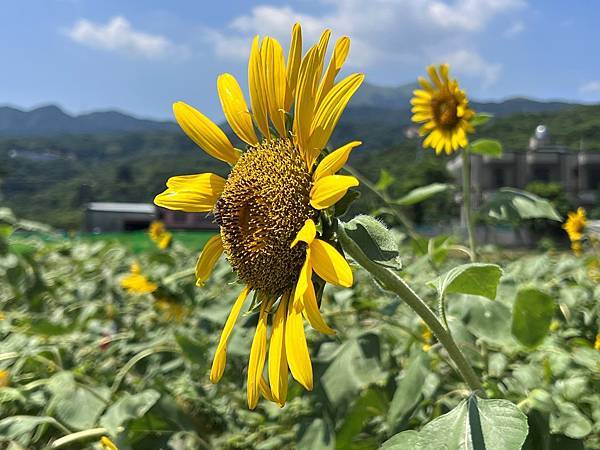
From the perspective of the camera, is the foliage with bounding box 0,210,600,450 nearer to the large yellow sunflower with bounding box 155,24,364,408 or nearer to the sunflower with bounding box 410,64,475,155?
the large yellow sunflower with bounding box 155,24,364,408

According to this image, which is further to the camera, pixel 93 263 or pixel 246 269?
pixel 93 263

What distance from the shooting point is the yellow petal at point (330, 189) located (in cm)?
42

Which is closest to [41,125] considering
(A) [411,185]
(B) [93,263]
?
(A) [411,185]

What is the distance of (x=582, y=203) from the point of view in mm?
33594

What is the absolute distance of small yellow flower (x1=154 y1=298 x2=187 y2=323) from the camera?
143 centimetres

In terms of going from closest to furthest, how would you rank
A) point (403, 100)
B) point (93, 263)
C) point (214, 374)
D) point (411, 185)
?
point (214, 374), point (93, 263), point (411, 185), point (403, 100)

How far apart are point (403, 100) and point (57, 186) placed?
91.4 metres

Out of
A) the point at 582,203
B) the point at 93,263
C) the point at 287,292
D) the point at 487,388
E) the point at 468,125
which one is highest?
the point at 468,125

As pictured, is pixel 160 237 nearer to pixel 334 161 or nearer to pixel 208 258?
pixel 208 258

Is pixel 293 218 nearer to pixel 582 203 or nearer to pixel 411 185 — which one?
pixel 411 185

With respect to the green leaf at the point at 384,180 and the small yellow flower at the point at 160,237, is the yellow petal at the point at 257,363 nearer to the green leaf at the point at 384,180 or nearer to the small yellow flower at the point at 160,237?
the green leaf at the point at 384,180

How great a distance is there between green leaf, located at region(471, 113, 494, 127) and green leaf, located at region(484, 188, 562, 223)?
0.81 feet

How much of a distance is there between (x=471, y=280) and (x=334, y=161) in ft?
0.55

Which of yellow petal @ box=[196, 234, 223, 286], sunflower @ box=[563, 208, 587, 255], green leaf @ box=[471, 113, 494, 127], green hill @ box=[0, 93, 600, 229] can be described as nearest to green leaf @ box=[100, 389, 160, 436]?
yellow petal @ box=[196, 234, 223, 286]
